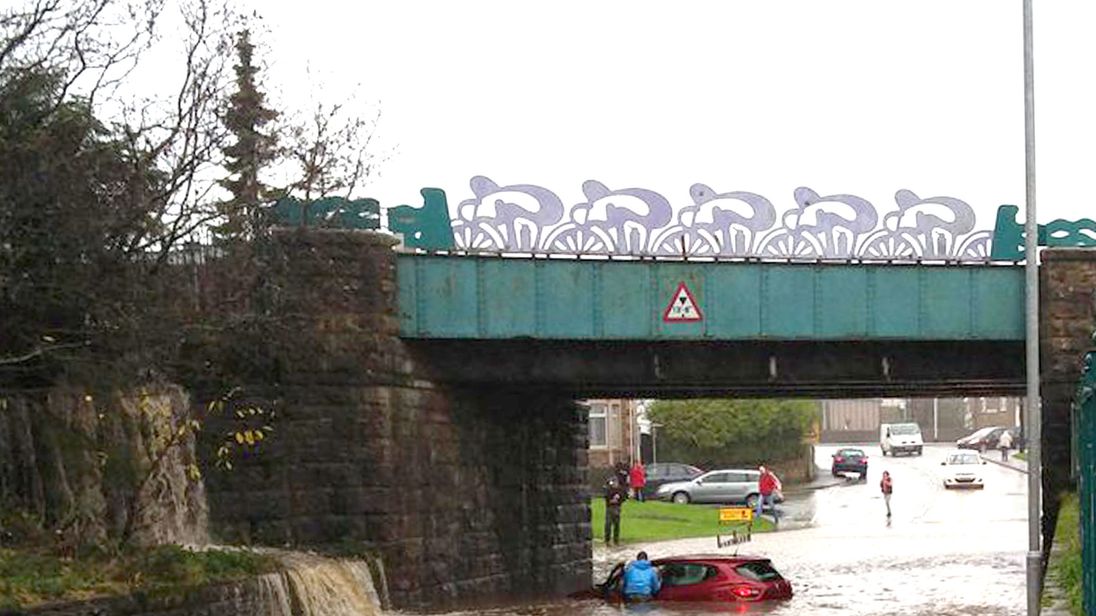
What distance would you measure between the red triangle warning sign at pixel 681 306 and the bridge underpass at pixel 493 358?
0.06m

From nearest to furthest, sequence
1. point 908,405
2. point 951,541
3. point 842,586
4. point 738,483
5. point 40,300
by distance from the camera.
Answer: point 40,300
point 842,586
point 951,541
point 738,483
point 908,405

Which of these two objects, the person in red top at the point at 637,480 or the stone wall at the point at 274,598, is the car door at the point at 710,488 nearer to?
the person in red top at the point at 637,480

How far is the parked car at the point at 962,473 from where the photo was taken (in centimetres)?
6669

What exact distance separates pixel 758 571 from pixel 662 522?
24048 mm

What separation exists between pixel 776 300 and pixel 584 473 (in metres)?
8.19

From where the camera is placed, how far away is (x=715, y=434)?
241 feet

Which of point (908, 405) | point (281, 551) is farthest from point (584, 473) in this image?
point (908, 405)

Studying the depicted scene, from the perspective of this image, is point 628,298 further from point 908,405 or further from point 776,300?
point 908,405

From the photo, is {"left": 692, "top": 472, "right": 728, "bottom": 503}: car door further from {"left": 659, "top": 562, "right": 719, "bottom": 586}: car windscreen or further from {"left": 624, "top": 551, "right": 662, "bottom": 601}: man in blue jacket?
{"left": 624, "top": 551, "right": 662, "bottom": 601}: man in blue jacket

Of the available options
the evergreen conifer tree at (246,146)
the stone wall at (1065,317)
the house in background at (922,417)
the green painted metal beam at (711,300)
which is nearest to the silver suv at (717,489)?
the stone wall at (1065,317)

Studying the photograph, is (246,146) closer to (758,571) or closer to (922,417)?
(758,571)

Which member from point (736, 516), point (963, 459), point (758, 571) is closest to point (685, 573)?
point (758, 571)

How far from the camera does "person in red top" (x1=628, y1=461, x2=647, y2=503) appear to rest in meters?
56.5

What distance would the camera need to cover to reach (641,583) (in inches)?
1067
